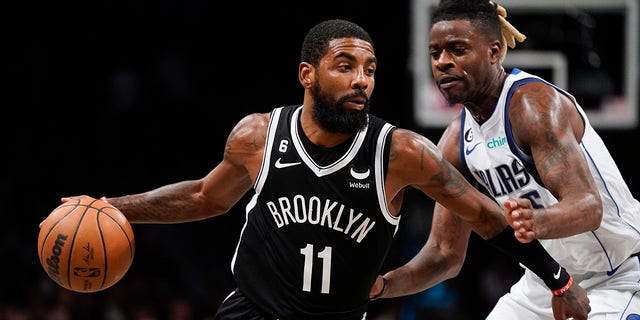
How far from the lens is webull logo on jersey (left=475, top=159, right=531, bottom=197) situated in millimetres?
4203

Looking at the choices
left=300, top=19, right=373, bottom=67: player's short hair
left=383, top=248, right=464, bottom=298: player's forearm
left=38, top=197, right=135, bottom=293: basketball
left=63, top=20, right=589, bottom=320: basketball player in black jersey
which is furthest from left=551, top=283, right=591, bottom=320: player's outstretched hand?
left=38, top=197, right=135, bottom=293: basketball

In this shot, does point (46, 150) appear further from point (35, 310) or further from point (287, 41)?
point (287, 41)

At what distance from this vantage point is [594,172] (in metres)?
4.18

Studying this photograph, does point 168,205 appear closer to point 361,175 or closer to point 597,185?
point 361,175

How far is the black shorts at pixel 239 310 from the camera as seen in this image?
161 inches

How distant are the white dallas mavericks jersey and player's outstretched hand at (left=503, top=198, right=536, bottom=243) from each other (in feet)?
1.97

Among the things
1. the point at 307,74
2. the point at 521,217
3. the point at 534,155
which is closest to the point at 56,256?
the point at 307,74

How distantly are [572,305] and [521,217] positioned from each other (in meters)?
0.69

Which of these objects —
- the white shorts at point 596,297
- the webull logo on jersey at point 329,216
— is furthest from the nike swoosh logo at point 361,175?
the white shorts at point 596,297

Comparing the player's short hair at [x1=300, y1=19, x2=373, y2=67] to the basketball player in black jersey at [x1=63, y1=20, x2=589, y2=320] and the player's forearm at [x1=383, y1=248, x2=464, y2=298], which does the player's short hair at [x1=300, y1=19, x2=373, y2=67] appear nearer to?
the basketball player in black jersey at [x1=63, y1=20, x2=589, y2=320]

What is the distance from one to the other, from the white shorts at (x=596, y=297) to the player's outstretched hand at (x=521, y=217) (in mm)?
820

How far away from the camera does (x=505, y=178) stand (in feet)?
14.1

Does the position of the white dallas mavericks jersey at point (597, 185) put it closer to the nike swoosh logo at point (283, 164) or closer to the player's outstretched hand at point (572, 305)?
the player's outstretched hand at point (572, 305)

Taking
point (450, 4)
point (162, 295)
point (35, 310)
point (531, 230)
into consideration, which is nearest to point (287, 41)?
point (162, 295)
